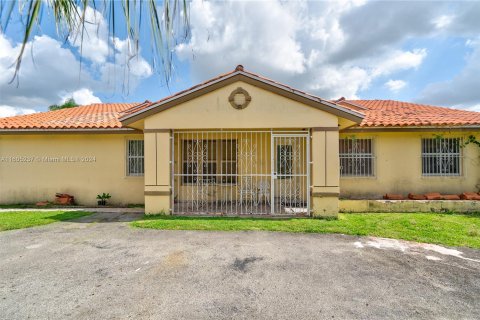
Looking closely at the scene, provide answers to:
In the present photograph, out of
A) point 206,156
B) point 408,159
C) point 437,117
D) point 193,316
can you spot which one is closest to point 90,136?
point 206,156

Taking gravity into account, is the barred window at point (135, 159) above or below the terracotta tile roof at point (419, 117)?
below

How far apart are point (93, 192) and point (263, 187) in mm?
6631

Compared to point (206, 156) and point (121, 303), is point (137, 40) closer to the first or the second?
point (121, 303)

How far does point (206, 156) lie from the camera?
995 cm

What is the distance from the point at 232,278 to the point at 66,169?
9076 mm

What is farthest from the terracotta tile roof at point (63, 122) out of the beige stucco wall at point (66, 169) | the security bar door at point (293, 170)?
the security bar door at point (293, 170)

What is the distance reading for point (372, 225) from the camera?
21.4 ft

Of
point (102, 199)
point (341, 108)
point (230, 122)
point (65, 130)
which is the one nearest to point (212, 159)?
point (230, 122)

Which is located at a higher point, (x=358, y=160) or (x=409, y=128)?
(x=409, y=128)

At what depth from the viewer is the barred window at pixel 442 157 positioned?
30.0 ft

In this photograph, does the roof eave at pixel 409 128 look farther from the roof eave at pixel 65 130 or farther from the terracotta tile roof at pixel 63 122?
the terracotta tile roof at pixel 63 122

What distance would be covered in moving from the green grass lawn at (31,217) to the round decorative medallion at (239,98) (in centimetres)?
593

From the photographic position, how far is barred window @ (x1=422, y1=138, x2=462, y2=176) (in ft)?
30.0

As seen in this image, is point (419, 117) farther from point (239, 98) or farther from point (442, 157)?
point (239, 98)
